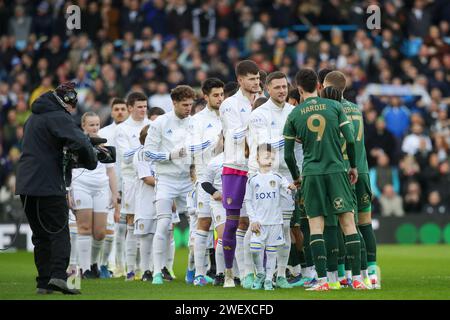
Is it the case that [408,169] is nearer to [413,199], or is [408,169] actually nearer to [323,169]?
[413,199]

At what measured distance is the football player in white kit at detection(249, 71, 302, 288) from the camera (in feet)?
44.5

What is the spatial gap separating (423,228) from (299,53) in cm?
602

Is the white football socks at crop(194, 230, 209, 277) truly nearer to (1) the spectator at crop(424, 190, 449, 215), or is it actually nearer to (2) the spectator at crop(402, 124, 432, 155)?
(1) the spectator at crop(424, 190, 449, 215)

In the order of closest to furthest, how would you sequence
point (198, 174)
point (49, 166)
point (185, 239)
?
point (49, 166) < point (198, 174) < point (185, 239)

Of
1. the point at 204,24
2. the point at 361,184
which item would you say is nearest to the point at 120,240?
the point at 361,184

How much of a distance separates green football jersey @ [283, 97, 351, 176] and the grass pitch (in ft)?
4.97

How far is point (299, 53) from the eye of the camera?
29297 millimetres

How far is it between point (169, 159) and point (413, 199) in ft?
42.8

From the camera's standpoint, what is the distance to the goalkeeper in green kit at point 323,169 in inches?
503

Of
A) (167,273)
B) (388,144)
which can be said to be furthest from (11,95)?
(167,273)

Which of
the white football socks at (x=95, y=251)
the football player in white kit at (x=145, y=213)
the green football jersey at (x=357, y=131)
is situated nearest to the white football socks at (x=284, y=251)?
the green football jersey at (x=357, y=131)

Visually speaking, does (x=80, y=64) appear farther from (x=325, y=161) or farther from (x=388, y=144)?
(x=325, y=161)

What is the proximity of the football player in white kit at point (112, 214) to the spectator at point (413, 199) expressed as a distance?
34.7 ft

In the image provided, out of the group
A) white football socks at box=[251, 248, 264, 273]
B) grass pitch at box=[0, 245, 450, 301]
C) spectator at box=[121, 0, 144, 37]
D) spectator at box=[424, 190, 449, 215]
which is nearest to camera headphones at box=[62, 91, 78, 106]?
grass pitch at box=[0, 245, 450, 301]
